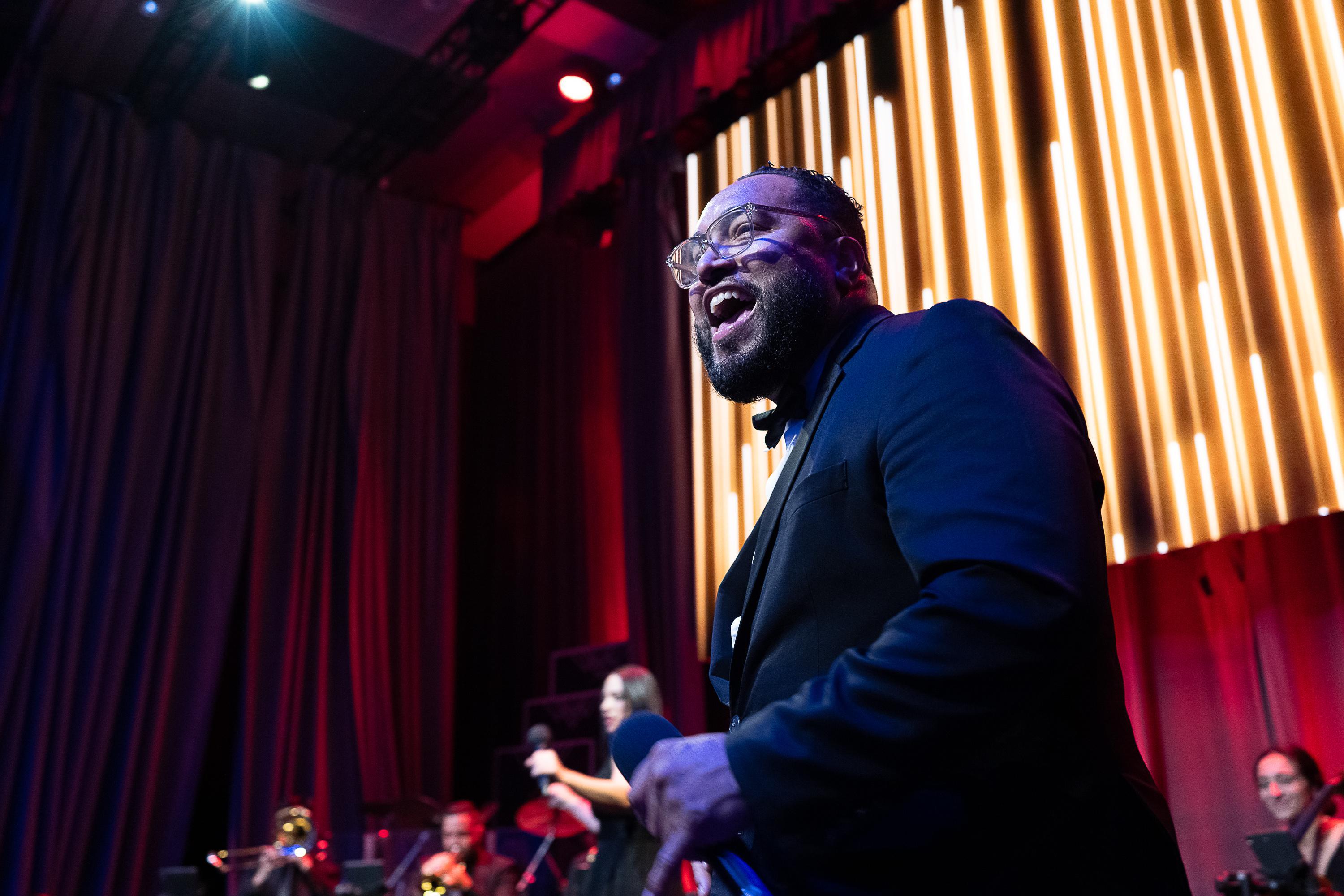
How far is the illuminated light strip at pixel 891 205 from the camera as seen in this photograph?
518cm

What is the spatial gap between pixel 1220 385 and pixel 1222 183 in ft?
2.57

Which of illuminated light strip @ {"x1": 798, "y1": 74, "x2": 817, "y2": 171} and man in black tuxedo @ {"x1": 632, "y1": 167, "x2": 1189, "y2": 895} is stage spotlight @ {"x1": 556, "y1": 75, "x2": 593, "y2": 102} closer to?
illuminated light strip @ {"x1": 798, "y1": 74, "x2": 817, "y2": 171}

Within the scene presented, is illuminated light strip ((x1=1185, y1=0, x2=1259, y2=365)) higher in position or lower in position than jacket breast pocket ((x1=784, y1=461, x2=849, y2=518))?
higher

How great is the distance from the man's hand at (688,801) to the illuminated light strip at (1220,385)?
358 centimetres

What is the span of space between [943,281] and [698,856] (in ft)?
14.5

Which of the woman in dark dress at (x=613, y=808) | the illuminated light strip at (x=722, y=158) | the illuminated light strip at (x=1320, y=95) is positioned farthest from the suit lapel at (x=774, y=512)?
the illuminated light strip at (x=722, y=158)

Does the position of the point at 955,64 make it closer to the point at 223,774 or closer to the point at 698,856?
the point at 698,856

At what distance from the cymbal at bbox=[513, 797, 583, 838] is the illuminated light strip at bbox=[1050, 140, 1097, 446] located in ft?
9.81

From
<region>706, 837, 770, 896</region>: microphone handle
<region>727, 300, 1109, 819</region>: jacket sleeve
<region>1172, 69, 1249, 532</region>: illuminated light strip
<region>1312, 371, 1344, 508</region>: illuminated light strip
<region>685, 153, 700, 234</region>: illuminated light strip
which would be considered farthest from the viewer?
<region>685, 153, 700, 234</region>: illuminated light strip

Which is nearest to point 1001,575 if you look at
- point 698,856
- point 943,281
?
point 698,856

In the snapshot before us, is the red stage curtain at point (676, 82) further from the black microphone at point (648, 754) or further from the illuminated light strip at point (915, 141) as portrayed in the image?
the black microphone at point (648, 754)

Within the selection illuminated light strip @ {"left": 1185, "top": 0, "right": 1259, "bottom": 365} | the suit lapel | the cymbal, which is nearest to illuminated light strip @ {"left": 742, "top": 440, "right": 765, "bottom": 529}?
the cymbal

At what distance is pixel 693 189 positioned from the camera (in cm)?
671

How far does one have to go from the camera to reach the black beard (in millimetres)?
1249
